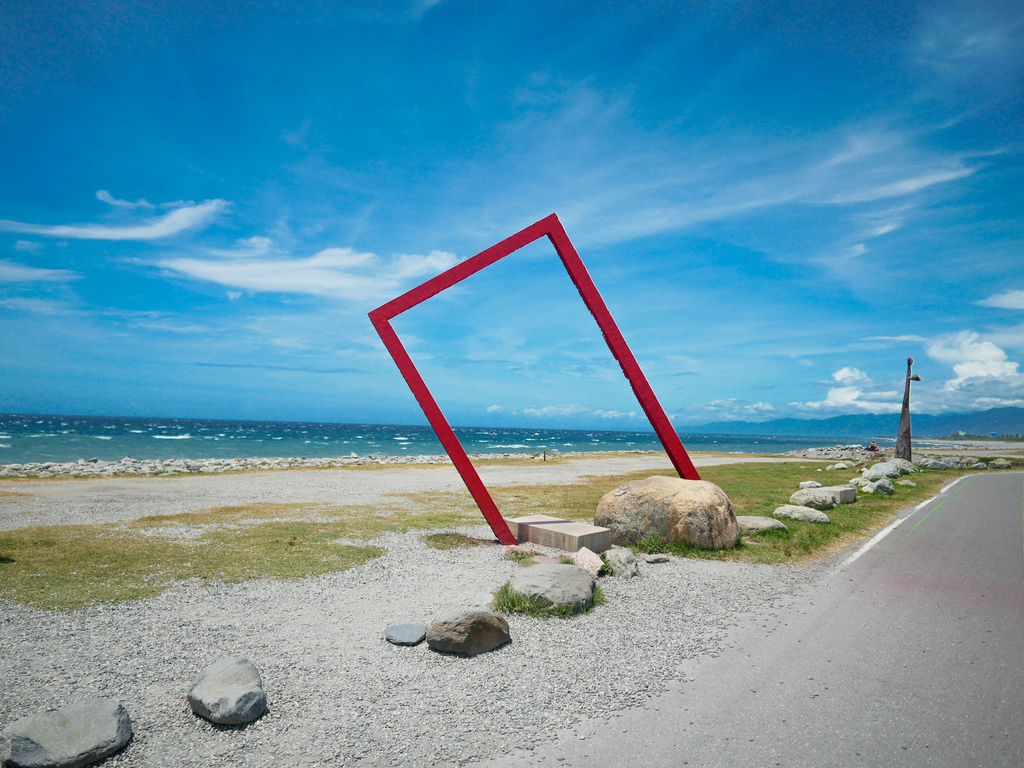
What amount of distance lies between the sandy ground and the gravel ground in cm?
899

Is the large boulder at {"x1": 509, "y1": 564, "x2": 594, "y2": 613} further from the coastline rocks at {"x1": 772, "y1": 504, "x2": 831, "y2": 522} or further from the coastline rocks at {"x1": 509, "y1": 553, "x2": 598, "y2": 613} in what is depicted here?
the coastline rocks at {"x1": 772, "y1": 504, "x2": 831, "y2": 522}

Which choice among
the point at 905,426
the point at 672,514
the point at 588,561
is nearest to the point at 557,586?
the point at 588,561

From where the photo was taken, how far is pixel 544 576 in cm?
710

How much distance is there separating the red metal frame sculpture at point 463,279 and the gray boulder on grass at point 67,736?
6.60m

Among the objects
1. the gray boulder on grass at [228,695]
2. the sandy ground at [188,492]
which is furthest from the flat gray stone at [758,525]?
the sandy ground at [188,492]

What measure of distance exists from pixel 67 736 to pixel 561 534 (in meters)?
7.65

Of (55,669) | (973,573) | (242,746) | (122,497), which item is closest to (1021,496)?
(973,573)

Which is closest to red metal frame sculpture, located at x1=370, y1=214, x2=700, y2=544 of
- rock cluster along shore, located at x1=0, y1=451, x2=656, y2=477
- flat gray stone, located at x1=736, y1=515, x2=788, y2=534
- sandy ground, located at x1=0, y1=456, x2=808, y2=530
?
flat gray stone, located at x1=736, y1=515, x2=788, y2=534

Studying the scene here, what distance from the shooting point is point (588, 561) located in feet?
28.4

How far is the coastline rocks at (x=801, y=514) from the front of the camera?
1312cm

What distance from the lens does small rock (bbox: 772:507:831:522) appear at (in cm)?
1312

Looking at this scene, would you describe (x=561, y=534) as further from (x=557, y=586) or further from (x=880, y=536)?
(x=880, y=536)

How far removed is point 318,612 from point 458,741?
3.50 metres

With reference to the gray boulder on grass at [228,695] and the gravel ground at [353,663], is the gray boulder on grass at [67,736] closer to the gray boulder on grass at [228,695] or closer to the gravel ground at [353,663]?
the gravel ground at [353,663]
